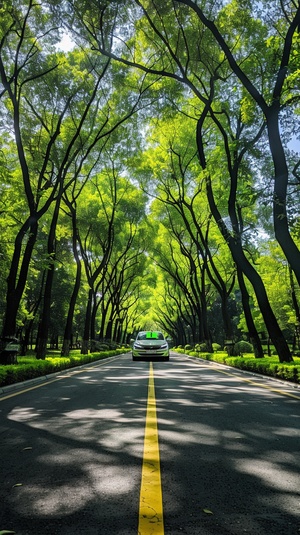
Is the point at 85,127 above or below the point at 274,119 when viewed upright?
above

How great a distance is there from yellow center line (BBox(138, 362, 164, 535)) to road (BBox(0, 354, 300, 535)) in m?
0.01

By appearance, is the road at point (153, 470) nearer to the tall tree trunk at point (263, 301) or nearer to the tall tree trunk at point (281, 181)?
the tall tree trunk at point (281, 181)

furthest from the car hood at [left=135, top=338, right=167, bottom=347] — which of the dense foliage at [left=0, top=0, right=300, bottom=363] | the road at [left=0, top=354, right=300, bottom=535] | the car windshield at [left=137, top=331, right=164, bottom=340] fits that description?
the road at [left=0, top=354, right=300, bottom=535]

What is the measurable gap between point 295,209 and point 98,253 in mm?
23167

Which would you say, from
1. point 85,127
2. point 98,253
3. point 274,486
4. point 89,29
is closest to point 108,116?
point 85,127

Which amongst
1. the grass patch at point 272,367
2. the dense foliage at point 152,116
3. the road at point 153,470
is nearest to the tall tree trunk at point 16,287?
the dense foliage at point 152,116

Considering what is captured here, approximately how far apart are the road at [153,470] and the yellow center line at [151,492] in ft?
0.05

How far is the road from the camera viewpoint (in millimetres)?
2439

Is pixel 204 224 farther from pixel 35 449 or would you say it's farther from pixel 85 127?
pixel 35 449

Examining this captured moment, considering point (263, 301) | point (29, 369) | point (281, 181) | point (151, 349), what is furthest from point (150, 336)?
point (281, 181)

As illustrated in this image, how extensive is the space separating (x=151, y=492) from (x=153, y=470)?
1.64ft

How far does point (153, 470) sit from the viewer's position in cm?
337

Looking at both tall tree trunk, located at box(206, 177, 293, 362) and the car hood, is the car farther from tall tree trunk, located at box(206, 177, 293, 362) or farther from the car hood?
tall tree trunk, located at box(206, 177, 293, 362)

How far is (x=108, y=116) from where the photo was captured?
60.6ft
